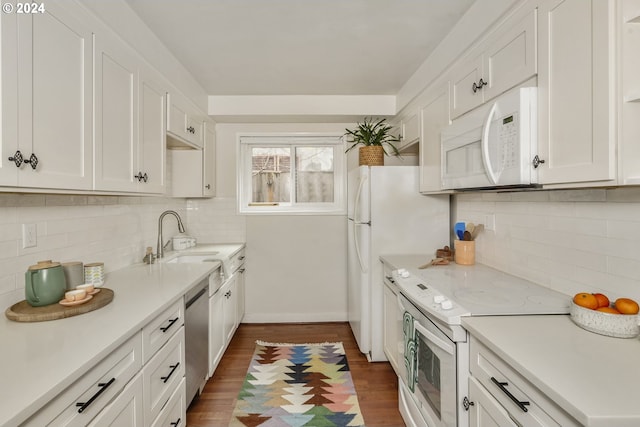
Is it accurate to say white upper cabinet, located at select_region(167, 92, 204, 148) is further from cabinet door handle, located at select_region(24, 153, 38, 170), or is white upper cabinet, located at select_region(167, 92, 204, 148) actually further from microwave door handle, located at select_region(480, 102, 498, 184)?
microwave door handle, located at select_region(480, 102, 498, 184)

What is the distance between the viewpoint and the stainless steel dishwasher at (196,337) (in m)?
1.91

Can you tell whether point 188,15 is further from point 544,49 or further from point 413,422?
point 413,422

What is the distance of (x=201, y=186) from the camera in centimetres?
313

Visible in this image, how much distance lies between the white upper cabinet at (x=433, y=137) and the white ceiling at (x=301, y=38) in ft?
1.22

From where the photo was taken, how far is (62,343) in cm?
106

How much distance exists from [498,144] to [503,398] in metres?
1.03

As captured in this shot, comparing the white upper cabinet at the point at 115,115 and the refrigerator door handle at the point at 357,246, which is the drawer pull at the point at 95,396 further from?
the refrigerator door handle at the point at 357,246

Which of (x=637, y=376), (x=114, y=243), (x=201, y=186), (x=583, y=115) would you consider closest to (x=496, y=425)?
(x=637, y=376)

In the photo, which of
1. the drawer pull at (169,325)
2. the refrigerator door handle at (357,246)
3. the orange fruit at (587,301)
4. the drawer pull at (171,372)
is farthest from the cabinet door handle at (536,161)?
the drawer pull at (171,372)

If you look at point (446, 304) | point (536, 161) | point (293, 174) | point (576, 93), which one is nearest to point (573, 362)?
point (446, 304)

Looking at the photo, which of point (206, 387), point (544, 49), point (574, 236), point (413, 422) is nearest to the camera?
point (544, 49)

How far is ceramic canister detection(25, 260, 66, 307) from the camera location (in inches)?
51.9

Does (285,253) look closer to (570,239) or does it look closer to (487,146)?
(487,146)

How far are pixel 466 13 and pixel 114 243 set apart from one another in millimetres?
2595
